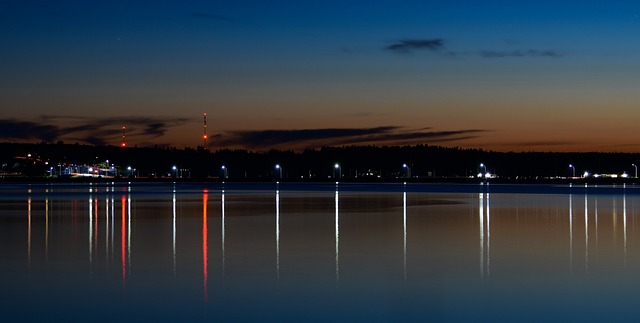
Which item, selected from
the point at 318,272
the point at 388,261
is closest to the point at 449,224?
the point at 388,261

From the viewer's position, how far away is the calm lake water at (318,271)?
11344 millimetres

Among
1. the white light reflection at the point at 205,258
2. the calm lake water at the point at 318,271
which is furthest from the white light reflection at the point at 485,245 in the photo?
the white light reflection at the point at 205,258

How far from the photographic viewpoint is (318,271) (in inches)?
601

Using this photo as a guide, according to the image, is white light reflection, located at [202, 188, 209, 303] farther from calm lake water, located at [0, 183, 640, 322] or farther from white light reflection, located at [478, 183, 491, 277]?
white light reflection, located at [478, 183, 491, 277]

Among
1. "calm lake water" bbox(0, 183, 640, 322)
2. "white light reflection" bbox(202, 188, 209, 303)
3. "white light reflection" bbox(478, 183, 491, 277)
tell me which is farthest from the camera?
"white light reflection" bbox(478, 183, 491, 277)

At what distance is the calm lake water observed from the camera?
1134cm

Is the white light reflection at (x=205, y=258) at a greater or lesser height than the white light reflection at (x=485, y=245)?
greater

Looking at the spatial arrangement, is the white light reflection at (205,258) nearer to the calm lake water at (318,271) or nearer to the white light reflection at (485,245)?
the calm lake water at (318,271)

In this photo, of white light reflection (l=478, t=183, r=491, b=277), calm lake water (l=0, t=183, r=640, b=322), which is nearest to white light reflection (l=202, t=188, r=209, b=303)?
calm lake water (l=0, t=183, r=640, b=322)

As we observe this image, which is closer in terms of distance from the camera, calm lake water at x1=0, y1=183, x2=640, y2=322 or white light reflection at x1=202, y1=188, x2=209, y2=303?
calm lake water at x1=0, y1=183, x2=640, y2=322

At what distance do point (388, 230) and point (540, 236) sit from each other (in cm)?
439

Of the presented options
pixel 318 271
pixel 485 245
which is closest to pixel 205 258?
pixel 318 271

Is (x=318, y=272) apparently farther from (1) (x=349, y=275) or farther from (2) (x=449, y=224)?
(2) (x=449, y=224)

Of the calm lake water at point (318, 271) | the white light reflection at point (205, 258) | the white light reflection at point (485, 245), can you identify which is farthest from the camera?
the white light reflection at point (485, 245)
